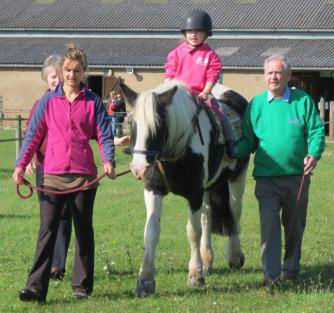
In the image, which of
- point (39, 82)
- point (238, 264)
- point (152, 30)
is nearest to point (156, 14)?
point (152, 30)

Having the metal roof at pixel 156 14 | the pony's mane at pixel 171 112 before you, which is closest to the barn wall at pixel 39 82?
the metal roof at pixel 156 14

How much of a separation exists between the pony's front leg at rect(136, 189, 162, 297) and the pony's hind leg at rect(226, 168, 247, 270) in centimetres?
150

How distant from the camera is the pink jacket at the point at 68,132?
21.1 feet

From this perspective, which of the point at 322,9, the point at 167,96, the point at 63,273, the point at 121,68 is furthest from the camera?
the point at 322,9

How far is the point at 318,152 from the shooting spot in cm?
679

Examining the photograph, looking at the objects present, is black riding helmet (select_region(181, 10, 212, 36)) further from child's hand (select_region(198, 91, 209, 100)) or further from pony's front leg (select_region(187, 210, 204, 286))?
pony's front leg (select_region(187, 210, 204, 286))

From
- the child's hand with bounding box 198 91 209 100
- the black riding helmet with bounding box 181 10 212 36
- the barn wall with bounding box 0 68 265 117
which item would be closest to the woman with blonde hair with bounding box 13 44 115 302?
the child's hand with bounding box 198 91 209 100

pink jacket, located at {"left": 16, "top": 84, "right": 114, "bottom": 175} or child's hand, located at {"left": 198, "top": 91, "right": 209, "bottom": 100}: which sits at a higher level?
child's hand, located at {"left": 198, "top": 91, "right": 209, "bottom": 100}

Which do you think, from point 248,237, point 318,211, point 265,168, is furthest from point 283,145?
point 318,211

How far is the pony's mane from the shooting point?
21.3ft

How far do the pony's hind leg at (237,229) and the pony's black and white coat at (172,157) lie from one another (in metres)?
0.32

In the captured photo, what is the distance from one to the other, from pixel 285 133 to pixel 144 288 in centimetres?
176

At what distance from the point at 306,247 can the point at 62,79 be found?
3930 millimetres

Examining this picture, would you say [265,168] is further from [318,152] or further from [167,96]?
[167,96]
